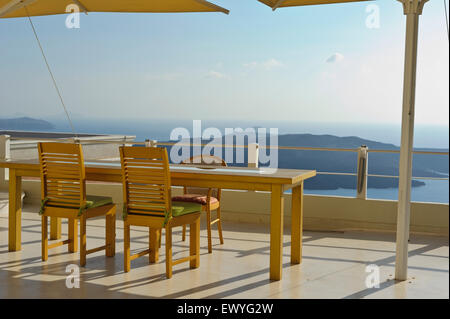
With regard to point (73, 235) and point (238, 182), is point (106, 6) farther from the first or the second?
point (238, 182)

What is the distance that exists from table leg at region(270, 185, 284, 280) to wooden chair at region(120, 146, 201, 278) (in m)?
0.59

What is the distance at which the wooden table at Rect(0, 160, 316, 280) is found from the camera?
387 centimetres

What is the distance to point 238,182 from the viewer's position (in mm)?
3930

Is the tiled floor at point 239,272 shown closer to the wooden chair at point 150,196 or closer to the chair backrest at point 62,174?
the wooden chair at point 150,196

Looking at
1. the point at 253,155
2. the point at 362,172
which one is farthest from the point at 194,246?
the point at 362,172

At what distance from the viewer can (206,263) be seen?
14.1ft

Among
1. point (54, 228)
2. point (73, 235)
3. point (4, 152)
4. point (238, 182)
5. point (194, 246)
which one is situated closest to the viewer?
point (238, 182)

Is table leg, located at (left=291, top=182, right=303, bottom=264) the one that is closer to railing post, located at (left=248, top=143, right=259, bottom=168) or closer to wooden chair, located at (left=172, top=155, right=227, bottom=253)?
wooden chair, located at (left=172, top=155, right=227, bottom=253)

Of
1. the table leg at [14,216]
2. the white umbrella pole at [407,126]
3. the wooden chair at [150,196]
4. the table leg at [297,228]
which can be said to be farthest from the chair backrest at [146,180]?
the white umbrella pole at [407,126]

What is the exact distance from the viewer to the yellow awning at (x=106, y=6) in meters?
4.92

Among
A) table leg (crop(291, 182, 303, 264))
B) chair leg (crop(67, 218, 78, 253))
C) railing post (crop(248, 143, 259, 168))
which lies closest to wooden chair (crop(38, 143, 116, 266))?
chair leg (crop(67, 218, 78, 253))

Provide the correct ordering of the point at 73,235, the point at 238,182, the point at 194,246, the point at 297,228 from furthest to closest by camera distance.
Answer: the point at 73,235 < the point at 297,228 < the point at 194,246 < the point at 238,182

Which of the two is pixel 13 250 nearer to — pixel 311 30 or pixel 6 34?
pixel 6 34

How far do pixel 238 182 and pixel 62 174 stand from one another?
1.32 metres
